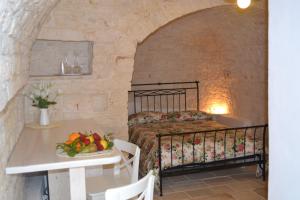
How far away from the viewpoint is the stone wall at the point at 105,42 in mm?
3725

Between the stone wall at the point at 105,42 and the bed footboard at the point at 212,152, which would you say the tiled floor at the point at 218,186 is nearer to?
the bed footboard at the point at 212,152

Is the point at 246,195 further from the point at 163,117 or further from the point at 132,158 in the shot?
the point at 163,117

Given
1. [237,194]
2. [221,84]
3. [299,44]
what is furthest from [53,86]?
[221,84]

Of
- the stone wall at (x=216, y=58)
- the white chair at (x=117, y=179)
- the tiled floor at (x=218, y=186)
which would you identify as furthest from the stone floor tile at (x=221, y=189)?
the stone wall at (x=216, y=58)

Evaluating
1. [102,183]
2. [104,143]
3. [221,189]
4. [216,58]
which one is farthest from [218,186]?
[216,58]

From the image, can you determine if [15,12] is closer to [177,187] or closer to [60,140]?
[60,140]

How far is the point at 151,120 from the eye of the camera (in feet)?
17.8

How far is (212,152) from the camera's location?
4.08 meters

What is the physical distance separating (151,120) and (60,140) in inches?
108

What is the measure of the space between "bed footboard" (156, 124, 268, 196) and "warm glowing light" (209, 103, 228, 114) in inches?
68.7

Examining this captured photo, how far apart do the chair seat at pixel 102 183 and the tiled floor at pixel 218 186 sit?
42.0 inches

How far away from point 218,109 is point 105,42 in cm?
313

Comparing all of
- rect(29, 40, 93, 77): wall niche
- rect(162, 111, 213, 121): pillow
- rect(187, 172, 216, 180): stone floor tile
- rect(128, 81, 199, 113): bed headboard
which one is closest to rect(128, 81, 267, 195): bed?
rect(162, 111, 213, 121): pillow

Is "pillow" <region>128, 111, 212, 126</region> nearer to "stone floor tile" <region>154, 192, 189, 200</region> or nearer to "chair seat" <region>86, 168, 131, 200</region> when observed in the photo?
"stone floor tile" <region>154, 192, 189, 200</region>
